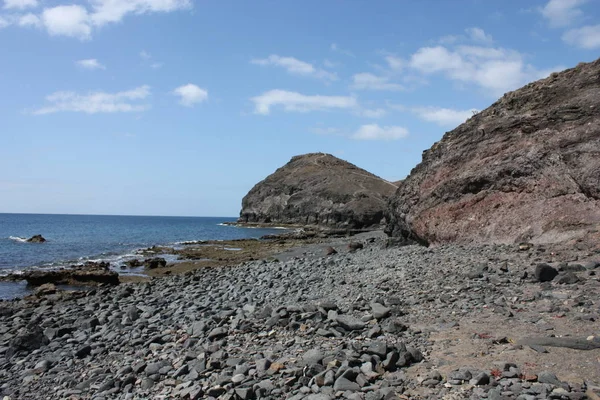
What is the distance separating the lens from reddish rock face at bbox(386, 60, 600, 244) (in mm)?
15039

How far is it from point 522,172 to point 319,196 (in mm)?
82747

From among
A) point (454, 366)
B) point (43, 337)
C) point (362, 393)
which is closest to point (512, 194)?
point (454, 366)

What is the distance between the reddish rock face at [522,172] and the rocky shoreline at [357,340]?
5.96 ft

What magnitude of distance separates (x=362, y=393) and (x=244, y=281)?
12560mm

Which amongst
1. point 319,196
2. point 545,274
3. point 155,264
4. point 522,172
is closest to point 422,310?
point 545,274

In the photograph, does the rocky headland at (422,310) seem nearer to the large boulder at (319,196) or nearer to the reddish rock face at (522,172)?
the reddish rock face at (522,172)

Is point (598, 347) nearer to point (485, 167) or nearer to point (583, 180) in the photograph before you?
point (583, 180)

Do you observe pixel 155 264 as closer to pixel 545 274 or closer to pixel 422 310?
pixel 422 310

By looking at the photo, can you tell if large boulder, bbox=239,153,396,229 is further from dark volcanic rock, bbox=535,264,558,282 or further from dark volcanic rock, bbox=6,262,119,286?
dark volcanic rock, bbox=535,264,558,282

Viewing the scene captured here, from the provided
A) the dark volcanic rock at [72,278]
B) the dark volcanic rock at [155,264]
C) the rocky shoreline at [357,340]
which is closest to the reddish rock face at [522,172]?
the rocky shoreline at [357,340]

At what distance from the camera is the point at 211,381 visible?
742 cm

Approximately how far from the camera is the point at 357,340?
834 centimetres

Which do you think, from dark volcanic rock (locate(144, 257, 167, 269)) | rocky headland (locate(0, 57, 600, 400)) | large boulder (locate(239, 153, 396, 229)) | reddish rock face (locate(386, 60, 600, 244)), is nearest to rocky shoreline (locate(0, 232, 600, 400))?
rocky headland (locate(0, 57, 600, 400))

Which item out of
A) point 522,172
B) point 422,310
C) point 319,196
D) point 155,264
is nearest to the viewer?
point 422,310
